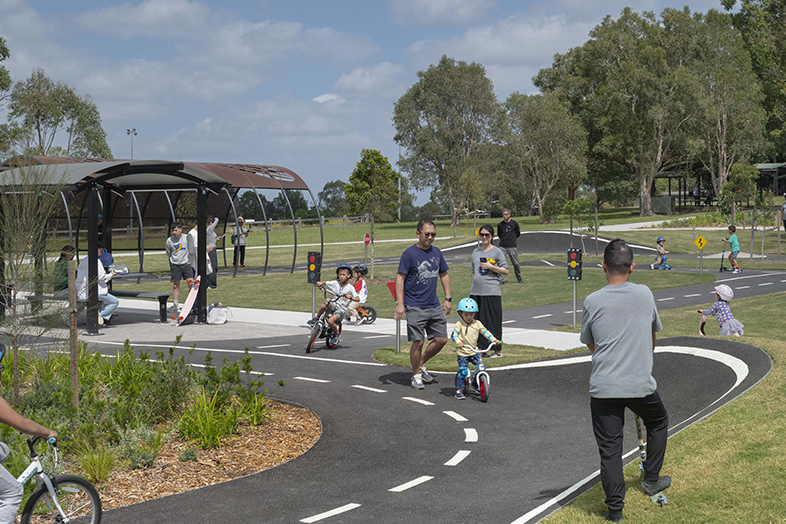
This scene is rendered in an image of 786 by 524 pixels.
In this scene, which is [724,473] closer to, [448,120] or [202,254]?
[202,254]

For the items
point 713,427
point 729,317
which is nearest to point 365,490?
point 713,427

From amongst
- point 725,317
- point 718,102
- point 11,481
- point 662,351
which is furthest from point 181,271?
point 718,102

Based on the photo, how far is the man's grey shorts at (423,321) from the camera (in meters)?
9.08

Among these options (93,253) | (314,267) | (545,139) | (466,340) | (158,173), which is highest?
(545,139)

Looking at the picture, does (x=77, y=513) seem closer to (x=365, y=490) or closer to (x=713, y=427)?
(x=365, y=490)

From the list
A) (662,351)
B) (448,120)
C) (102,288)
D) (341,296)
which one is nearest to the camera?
(662,351)

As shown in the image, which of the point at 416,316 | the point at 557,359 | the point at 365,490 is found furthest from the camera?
the point at 557,359

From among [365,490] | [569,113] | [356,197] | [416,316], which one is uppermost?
[569,113]

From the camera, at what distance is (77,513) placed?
14.7 ft

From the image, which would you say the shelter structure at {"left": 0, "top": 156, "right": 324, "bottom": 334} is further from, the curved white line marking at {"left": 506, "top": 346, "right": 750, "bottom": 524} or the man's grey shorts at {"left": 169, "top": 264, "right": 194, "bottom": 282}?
the curved white line marking at {"left": 506, "top": 346, "right": 750, "bottom": 524}

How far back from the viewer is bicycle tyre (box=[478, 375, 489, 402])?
858 centimetres

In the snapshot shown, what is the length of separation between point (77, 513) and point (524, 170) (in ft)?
191

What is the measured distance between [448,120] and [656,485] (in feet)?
190

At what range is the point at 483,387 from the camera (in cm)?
861
